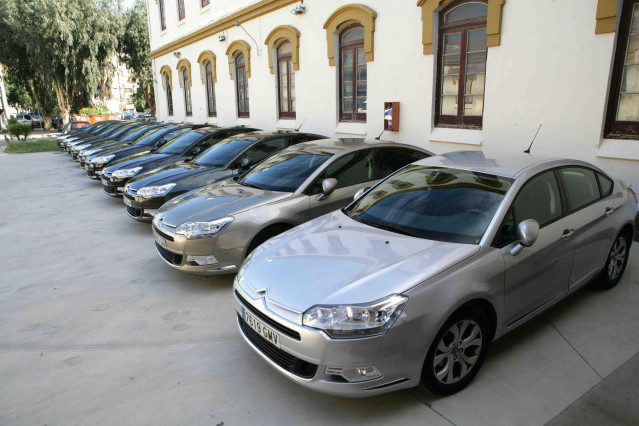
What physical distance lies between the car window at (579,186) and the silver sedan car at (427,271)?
0.5 inches

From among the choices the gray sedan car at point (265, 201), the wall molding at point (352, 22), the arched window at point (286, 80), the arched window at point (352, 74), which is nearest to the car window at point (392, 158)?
the gray sedan car at point (265, 201)

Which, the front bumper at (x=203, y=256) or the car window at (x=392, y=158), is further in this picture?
the car window at (x=392, y=158)

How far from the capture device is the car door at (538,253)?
3.07 m

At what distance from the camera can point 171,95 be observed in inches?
866

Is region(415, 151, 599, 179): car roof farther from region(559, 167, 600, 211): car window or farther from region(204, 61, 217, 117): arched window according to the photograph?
region(204, 61, 217, 117): arched window

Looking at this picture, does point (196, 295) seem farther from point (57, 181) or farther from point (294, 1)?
point (57, 181)

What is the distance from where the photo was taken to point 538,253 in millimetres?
3195

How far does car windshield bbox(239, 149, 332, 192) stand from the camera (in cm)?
524

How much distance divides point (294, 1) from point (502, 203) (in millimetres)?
Answer: 9763

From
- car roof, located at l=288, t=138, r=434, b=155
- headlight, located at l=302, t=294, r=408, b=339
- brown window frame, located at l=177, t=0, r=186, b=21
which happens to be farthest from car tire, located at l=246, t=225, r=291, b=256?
brown window frame, located at l=177, t=0, r=186, b=21

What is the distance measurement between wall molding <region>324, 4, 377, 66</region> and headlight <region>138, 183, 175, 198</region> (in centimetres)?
506

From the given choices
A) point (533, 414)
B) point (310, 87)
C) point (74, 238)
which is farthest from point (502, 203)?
point (310, 87)

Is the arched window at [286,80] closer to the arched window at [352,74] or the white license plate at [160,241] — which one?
the arched window at [352,74]

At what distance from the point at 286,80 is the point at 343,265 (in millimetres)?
10427
